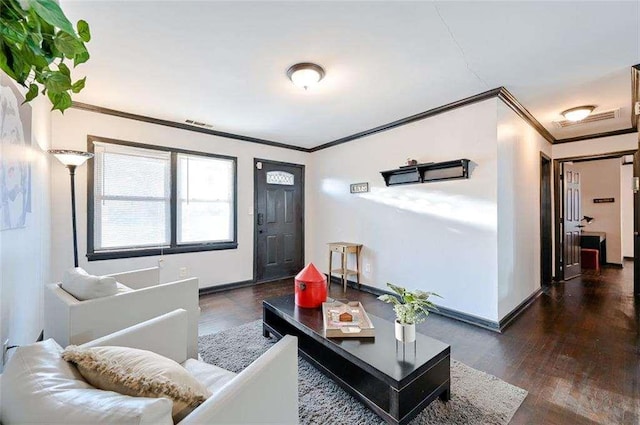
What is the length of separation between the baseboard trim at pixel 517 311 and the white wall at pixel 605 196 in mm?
3990

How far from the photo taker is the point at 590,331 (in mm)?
2719

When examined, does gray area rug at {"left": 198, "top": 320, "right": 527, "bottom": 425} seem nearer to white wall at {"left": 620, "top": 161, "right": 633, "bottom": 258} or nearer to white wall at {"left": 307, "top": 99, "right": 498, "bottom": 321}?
white wall at {"left": 307, "top": 99, "right": 498, "bottom": 321}

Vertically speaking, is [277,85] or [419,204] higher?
[277,85]

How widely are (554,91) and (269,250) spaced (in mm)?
4204

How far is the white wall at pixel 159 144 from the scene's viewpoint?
3.07 m

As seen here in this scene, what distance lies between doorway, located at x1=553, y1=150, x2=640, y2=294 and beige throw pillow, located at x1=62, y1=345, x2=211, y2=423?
4.66 metres

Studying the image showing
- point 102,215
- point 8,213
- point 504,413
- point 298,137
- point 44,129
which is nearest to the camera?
point 8,213

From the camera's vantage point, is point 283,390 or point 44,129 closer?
point 283,390

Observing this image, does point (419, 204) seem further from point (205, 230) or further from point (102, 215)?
point (102, 215)

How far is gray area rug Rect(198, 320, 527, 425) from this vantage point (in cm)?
160

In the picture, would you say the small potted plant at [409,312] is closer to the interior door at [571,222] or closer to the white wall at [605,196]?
the interior door at [571,222]

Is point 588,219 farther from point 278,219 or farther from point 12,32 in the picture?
point 12,32

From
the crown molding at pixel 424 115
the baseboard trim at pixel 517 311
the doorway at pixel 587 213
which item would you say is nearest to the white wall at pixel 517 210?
the baseboard trim at pixel 517 311

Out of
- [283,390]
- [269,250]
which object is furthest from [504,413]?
[269,250]
